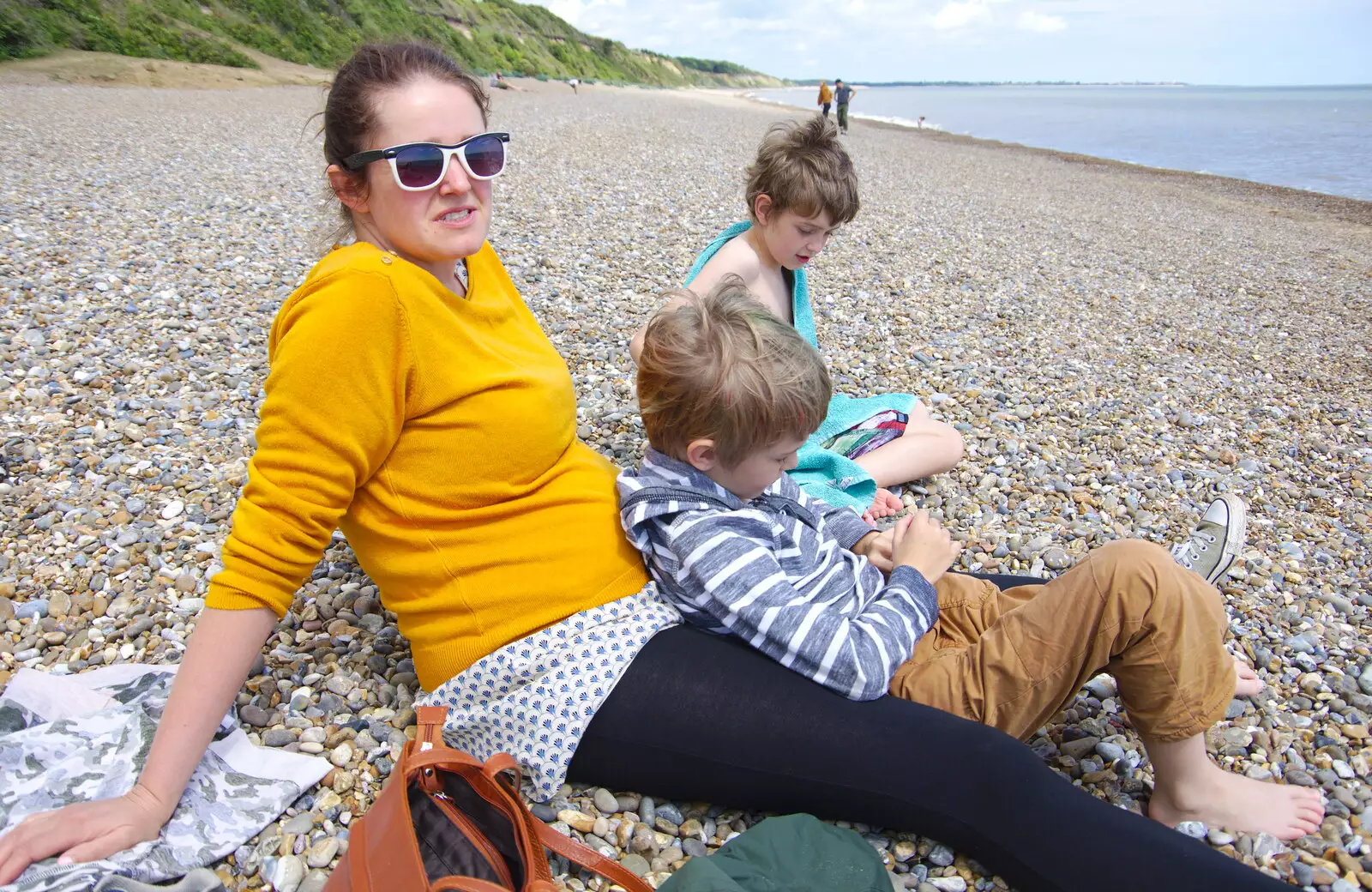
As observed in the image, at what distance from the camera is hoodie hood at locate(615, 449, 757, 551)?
2.30m

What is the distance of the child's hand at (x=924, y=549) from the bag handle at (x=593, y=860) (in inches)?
44.6

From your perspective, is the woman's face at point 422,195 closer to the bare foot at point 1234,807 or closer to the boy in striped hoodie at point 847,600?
the boy in striped hoodie at point 847,600

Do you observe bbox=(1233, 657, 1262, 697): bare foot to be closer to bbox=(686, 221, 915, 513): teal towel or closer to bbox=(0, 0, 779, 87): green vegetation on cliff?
bbox=(686, 221, 915, 513): teal towel

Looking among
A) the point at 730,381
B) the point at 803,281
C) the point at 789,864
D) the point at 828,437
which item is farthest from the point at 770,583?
the point at 803,281

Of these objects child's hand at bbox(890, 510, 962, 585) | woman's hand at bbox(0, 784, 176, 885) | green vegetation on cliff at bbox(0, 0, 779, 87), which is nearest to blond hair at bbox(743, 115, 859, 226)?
green vegetation on cliff at bbox(0, 0, 779, 87)

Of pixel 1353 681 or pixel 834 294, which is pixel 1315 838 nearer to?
pixel 1353 681

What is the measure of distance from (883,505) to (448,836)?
2663 mm

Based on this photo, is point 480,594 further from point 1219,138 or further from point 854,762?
point 1219,138

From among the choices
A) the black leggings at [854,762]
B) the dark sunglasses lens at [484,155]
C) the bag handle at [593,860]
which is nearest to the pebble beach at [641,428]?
the black leggings at [854,762]

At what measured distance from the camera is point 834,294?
7.82m

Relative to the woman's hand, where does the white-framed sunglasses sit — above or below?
above

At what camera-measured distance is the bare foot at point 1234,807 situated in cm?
235

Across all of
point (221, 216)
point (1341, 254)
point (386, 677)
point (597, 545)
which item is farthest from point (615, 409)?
point (1341, 254)

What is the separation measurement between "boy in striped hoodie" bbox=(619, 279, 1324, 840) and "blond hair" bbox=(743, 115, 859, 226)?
1545mm
